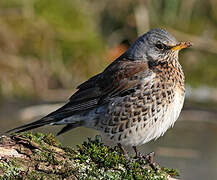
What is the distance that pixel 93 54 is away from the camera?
37.0 feet

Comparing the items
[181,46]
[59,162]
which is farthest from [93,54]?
[59,162]

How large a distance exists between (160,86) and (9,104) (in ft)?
17.1

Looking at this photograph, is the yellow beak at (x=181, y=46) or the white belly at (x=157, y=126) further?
the yellow beak at (x=181, y=46)

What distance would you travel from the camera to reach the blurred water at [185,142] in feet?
27.9

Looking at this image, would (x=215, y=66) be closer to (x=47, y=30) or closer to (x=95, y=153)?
(x=47, y=30)

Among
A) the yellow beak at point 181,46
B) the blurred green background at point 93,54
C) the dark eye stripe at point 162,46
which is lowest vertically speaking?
the yellow beak at point 181,46

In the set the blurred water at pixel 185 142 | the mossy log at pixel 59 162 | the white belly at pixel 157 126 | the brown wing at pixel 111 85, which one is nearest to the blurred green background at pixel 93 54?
the blurred water at pixel 185 142

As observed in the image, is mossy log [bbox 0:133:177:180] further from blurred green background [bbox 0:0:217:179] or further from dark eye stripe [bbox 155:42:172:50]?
blurred green background [bbox 0:0:217:179]

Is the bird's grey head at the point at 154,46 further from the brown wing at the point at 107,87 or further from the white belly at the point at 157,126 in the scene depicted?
the white belly at the point at 157,126

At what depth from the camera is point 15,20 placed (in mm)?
11203

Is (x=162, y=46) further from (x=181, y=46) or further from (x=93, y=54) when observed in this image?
(x=93, y=54)

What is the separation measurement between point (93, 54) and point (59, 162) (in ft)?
21.5

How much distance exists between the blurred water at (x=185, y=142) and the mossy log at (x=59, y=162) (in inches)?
122

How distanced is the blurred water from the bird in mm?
2393
